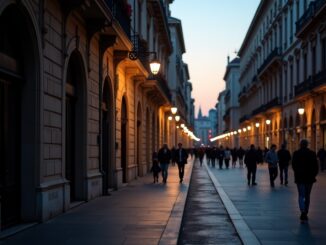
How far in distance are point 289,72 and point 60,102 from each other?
38198mm

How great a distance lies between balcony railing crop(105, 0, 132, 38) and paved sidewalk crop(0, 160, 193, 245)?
5.49 meters

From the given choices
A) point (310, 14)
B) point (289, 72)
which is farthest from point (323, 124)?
point (289, 72)

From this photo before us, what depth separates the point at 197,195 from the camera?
810 inches

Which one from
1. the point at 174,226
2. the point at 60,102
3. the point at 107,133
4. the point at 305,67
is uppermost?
the point at 305,67

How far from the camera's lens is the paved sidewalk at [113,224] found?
9891 millimetres

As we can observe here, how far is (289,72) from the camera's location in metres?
49.5

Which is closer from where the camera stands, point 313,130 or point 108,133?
point 108,133

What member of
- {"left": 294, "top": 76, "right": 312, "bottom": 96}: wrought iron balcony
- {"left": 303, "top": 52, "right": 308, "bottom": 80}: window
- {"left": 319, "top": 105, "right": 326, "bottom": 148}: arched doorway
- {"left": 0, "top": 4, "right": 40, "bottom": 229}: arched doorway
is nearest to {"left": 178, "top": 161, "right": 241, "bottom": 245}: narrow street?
{"left": 0, "top": 4, "right": 40, "bottom": 229}: arched doorway

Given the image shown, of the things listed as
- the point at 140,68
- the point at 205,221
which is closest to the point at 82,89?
the point at 205,221

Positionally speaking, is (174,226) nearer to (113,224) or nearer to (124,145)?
(113,224)

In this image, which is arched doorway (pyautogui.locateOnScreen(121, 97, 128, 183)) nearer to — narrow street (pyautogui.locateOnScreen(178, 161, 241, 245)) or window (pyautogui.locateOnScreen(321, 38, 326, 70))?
narrow street (pyautogui.locateOnScreen(178, 161, 241, 245))

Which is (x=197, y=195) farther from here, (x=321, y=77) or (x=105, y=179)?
(x=321, y=77)

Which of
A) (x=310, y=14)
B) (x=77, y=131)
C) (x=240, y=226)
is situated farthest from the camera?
(x=310, y=14)

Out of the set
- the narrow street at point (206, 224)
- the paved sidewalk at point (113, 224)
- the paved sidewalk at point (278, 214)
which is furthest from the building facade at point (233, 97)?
the paved sidewalk at point (113, 224)
